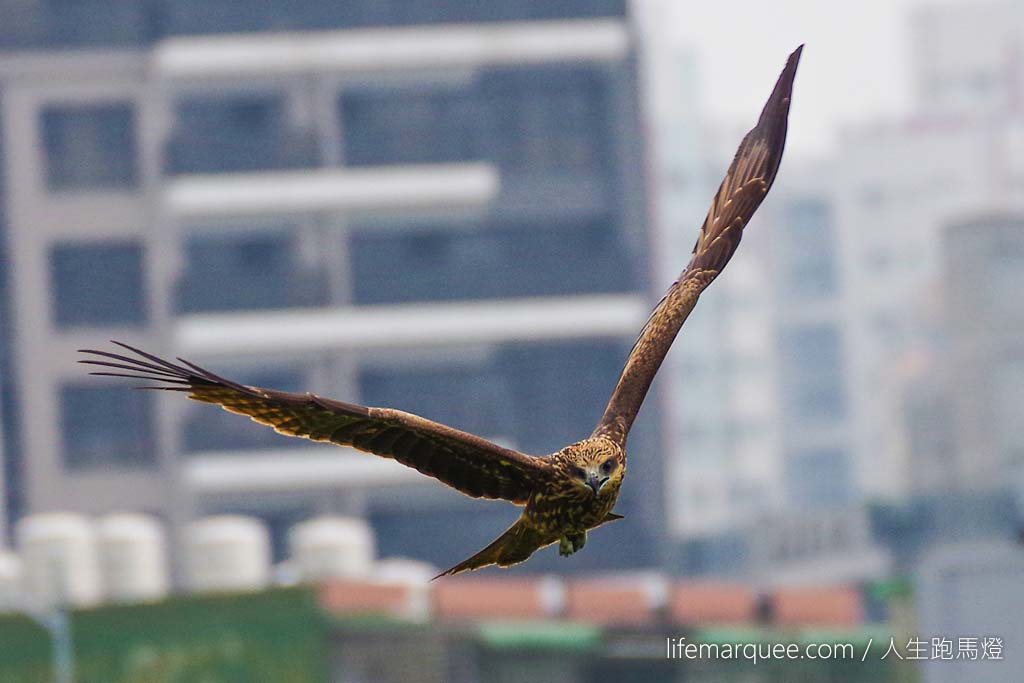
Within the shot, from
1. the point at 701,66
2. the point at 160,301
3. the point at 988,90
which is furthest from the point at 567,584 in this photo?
the point at 988,90

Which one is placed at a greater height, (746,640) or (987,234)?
(987,234)

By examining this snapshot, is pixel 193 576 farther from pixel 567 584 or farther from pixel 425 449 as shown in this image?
pixel 425 449

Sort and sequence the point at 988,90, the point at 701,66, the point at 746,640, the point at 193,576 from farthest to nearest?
the point at 988,90 → the point at 701,66 → the point at 193,576 → the point at 746,640

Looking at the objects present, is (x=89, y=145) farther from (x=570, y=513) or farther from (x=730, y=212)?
(x=570, y=513)

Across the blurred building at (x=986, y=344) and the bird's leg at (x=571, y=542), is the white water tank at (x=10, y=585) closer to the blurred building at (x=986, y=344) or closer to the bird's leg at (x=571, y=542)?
the bird's leg at (x=571, y=542)

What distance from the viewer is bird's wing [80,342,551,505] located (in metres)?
10.0

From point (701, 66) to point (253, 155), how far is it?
96835 millimetres

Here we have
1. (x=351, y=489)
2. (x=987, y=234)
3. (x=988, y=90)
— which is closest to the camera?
(x=351, y=489)

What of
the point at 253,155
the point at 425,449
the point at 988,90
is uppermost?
the point at 988,90

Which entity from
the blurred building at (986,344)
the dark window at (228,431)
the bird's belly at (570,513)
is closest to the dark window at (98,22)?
the dark window at (228,431)

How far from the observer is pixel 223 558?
38.2m

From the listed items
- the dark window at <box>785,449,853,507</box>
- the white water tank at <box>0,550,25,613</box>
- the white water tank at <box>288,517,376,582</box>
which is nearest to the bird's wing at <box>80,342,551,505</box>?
the white water tank at <box>0,550,25,613</box>

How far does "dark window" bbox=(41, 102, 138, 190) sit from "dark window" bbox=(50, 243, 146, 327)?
1.90 metres

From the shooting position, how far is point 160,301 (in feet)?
193
